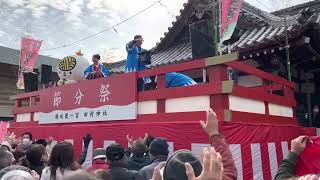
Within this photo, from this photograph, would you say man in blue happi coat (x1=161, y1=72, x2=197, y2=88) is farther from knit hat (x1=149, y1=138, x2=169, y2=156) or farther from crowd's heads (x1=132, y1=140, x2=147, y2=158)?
knit hat (x1=149, y1=138, x2=169, y2=156)

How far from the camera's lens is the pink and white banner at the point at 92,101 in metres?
5.19

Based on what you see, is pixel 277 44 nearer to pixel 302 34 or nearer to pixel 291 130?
pixel 302 34

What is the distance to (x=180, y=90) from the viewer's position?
179 inches

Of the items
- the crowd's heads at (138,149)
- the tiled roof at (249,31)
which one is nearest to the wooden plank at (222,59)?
the crowd's heads at (138,149)

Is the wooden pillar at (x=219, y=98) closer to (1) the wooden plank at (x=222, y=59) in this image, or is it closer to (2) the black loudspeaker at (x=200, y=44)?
(1) the wooden plank at (x=222, y=59)

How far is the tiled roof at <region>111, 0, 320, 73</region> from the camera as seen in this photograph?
5.94 metres

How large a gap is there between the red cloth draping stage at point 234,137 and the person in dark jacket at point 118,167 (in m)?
1.35

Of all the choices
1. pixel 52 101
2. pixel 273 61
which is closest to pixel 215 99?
pixel 273 61

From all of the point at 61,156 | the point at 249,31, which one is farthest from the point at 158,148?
the point at 249,31

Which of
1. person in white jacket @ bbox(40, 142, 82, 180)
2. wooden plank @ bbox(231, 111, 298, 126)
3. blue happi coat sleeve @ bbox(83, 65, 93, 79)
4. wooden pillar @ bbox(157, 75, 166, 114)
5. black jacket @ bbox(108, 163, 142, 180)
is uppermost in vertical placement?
blue happi coat sleeve @ bbox(83, 65, 93, 79)

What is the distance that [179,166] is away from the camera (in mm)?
1650

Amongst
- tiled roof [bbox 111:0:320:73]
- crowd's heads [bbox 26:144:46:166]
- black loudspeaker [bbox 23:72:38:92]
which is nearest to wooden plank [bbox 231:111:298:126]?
tiled roof [bbox 111:0:320:73]

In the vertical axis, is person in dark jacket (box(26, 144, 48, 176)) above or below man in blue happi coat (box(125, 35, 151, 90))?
below

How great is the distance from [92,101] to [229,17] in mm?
2899
